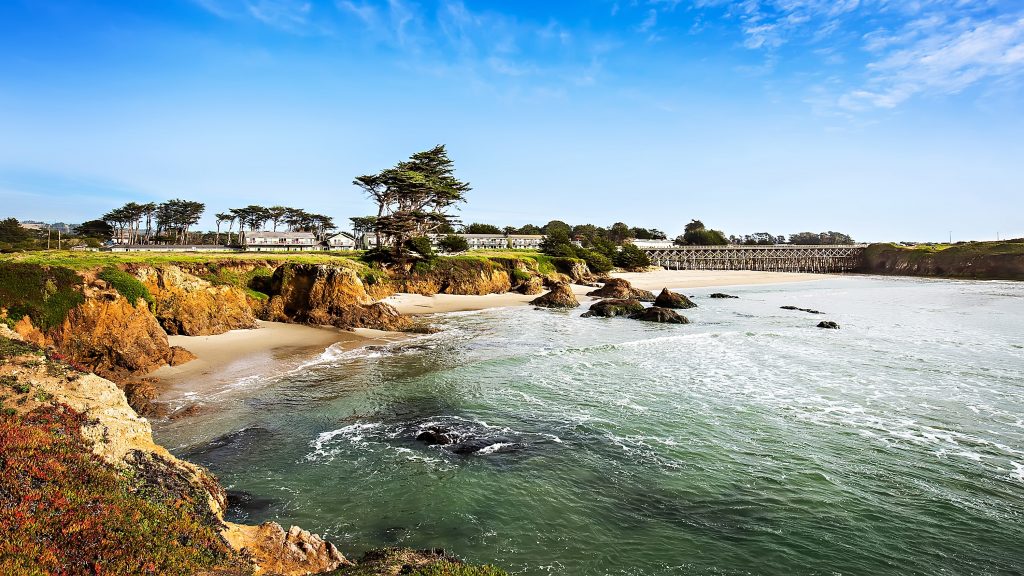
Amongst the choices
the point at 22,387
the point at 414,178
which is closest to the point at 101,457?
the point at 22,387

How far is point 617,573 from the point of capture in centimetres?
834

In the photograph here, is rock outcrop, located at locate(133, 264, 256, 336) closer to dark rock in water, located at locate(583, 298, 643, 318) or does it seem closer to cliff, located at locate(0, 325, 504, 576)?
cliff, located at locate(0, 325, 504, 576)

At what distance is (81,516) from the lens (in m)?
6.09

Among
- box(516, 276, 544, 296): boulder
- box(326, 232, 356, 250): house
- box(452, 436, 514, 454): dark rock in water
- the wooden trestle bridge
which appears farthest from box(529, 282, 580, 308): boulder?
the wooden trestle bridge

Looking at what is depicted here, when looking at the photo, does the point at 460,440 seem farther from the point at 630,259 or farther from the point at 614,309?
the point at 630,259

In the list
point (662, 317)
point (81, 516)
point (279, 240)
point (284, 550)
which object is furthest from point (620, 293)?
point (279, 240)

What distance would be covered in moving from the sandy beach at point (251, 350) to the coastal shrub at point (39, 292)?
13.9 feet

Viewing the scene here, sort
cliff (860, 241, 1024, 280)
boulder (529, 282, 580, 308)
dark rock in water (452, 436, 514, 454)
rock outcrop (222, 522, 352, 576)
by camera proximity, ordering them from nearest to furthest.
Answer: rock outcrop (222, 522, 352, 576)
dark rock in water (452, 436, 514, 454)
boulder (529, 282, 580, 308)
cliff (860, 241, 1024, 280)

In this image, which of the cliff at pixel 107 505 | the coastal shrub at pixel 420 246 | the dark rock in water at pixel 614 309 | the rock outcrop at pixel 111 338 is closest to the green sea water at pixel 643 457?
the cliff at pixel 107 505

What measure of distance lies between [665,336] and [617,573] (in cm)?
2458

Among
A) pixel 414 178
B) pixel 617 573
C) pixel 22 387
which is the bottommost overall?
pixel 617 573

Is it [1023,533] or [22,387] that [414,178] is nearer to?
[22,387]

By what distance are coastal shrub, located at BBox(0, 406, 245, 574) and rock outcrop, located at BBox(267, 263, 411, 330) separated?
79.5 ft

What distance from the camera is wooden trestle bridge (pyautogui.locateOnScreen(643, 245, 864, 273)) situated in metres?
136
